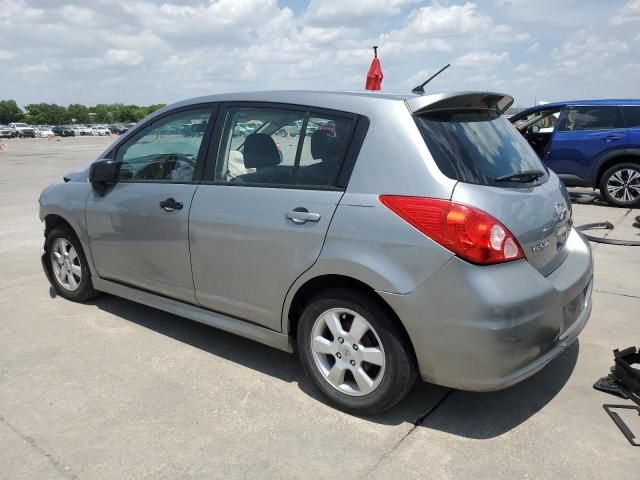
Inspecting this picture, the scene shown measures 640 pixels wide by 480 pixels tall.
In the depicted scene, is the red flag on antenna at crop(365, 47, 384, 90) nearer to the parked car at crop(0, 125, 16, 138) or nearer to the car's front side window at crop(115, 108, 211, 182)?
the car's front side window at crop(115, 108, 211, 182)

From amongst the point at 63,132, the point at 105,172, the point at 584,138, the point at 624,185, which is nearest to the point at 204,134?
the point at 105,172

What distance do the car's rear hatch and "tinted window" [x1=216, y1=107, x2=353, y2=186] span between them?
0.48 m

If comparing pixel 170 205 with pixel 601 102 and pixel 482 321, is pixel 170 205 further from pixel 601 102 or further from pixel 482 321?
pixel 601 102

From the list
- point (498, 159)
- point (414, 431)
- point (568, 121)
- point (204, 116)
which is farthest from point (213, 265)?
point (568, 121)

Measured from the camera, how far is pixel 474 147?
286cm

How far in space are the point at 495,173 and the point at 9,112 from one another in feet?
412

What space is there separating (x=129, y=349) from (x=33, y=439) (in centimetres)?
109

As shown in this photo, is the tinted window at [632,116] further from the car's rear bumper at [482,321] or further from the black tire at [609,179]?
the car's rear bumper at [482,321]

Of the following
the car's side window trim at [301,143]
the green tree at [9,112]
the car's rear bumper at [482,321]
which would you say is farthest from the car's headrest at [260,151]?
the green tree at [9,112]

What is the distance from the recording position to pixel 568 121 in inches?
380

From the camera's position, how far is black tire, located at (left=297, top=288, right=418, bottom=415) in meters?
2.72

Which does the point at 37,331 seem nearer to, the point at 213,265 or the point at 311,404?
the point at 213,265

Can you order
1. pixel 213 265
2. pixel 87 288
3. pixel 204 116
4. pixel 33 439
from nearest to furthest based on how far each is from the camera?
pixel 33 439, pixel 213 265, pixel 204 116, pixel 87 288

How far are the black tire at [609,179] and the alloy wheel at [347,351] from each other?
7.99 m
